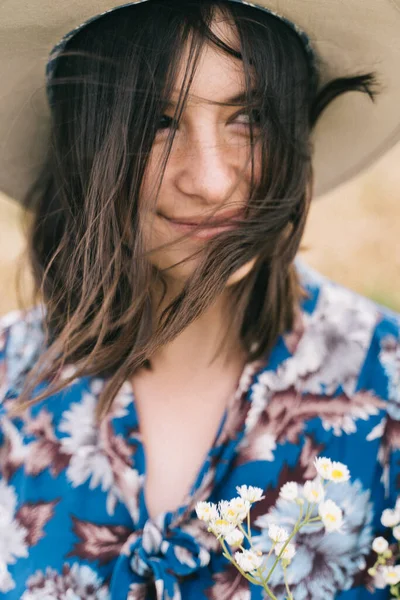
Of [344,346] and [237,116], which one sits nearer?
[237,116]

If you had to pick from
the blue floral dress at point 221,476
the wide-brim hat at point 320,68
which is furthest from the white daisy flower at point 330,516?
the wide-brim hat at point 320,68

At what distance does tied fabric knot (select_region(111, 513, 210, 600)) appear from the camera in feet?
3.75

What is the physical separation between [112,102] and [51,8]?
0.58ft

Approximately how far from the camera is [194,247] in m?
1.18

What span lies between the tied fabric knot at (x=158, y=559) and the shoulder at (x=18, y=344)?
1.45 feet

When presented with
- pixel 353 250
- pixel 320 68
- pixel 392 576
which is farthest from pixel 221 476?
pixel 353 250

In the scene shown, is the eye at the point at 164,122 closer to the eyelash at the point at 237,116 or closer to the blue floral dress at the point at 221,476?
the eyelash at the point at 237,116

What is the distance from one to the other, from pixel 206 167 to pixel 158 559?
686 mm

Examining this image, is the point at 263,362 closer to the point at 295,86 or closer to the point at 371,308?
the point at 371,308

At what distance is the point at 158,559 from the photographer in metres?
1.16

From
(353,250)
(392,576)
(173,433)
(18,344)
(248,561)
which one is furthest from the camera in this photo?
(353,250)

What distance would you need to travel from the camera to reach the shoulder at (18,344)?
4.75ft

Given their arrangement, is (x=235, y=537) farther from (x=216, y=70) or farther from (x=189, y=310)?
(x=216, y=70)

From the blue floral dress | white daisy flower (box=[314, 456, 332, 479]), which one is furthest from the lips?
white daisy flower (box=[314, 456, 332, 479])
